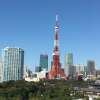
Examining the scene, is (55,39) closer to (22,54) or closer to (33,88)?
(33,88)

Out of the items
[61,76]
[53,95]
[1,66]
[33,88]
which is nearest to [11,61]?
[1,66]

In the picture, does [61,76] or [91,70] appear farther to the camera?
[91,70]

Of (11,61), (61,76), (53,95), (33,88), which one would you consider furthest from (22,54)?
(53,95)

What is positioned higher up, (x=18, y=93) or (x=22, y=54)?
(x=22, y=54)

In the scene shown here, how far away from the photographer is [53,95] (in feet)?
88.0

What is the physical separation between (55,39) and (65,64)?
49044 mm

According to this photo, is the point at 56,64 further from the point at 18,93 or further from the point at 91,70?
the point at 91,70

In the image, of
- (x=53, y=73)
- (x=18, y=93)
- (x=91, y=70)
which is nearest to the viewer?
(x=18, y=93)

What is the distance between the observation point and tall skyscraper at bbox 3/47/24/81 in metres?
65.9

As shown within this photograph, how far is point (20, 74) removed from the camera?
6731 cm

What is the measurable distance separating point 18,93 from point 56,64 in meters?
20.7

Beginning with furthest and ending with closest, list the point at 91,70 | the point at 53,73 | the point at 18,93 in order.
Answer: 1. the point at 91,70
2. the point at 53,73
3. the point at 18,93

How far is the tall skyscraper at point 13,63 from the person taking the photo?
65.9 m

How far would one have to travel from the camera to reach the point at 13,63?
69188mm
